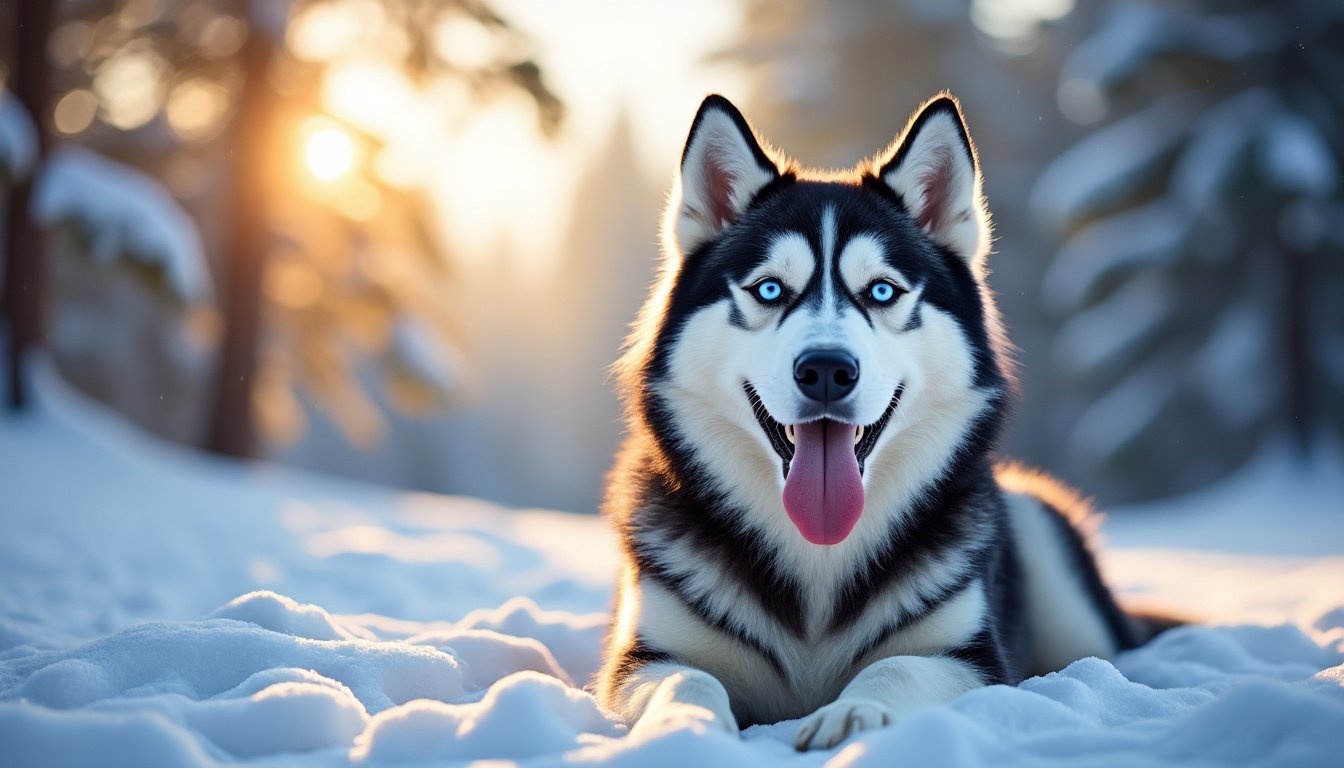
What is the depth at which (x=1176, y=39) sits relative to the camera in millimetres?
11211

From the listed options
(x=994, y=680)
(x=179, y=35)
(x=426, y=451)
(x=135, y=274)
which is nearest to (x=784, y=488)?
(x=994, y=680)

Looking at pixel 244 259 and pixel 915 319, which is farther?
pixel 244 259

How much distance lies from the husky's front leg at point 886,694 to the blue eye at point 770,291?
1044mm

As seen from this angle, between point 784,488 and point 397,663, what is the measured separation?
1.20 metres

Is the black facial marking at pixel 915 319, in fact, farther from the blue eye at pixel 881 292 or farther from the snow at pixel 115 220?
the snow at pixel 115 220

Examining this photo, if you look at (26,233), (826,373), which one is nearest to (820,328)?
(826,373)

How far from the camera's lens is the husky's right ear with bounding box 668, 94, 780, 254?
3.07m

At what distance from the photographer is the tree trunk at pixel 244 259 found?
951 cm

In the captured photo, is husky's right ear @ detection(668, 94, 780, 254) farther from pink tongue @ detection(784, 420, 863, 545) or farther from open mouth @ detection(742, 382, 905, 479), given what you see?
pink tongue @ detection(784, 420, 863, 545)

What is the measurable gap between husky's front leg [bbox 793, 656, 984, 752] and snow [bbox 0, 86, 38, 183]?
22.8ft

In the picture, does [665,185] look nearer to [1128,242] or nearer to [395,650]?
[395,650]

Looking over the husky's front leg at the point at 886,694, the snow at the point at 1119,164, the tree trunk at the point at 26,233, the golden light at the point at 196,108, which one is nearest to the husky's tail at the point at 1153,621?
the husky's front leg at the point at 886,694

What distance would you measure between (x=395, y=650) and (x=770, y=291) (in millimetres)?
1506

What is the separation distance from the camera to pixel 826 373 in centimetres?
244
